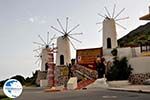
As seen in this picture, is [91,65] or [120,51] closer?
[120,51]

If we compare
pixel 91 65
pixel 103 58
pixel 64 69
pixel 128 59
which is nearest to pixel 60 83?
pixel 64 69

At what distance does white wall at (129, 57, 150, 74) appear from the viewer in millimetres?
33375

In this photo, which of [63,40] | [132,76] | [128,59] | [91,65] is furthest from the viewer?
[63,40]

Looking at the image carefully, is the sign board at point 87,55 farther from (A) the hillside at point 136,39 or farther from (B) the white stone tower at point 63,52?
(B) the white stone tower at point 63,52

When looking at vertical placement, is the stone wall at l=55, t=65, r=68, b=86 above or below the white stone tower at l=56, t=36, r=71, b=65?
below

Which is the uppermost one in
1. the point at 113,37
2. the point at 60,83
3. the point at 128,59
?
the point at 113,37

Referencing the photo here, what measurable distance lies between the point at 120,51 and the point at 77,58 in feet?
28.1

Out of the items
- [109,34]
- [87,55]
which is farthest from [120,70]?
[109,34]

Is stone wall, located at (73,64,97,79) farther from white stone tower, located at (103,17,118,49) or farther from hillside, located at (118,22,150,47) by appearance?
white stone tower, located at (103,17,118,49)

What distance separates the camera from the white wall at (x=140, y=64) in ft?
109

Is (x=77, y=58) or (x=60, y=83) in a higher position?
(x=77, y=58)

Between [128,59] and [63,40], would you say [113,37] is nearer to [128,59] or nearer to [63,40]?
[63,40]

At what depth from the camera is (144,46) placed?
125ft

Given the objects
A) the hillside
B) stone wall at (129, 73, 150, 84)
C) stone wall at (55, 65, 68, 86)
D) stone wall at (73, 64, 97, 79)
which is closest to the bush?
stone wall at (129, 73, 150, 84)
